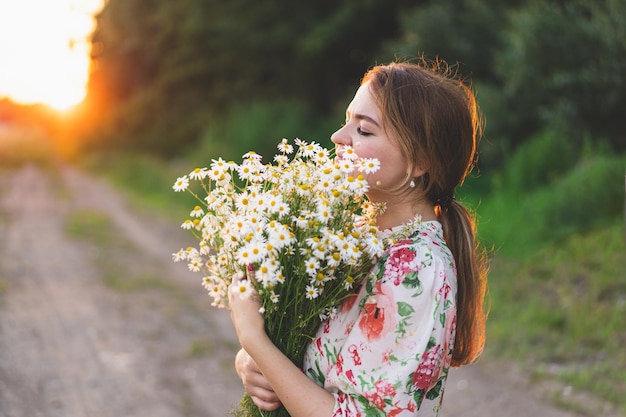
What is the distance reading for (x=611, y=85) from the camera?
930 cm

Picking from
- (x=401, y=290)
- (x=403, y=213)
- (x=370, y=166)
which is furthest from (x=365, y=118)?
(x=401, y=290)

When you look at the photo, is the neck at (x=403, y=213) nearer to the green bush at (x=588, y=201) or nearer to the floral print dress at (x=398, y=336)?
the floral print dress at (x=398, y=336)

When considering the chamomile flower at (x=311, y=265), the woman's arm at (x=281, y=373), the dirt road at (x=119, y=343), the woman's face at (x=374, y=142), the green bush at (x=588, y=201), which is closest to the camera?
the chamomile flower at (x=311, y=265)

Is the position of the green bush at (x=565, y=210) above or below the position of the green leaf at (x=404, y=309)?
above

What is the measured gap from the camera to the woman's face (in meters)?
2.01

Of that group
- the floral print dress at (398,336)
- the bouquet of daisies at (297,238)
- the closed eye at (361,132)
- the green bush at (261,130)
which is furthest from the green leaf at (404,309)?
the green bush at (261,130)

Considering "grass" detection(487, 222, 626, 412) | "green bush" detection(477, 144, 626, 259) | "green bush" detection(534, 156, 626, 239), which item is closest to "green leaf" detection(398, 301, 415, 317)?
"grass" detection(487, 222, 626, 412)

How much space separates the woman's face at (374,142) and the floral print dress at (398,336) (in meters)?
0.22

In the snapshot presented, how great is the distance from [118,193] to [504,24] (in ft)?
40.2

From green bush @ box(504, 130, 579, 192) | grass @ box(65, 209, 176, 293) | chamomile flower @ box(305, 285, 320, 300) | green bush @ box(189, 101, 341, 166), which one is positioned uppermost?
green bush @ box(189, 101, 341, 166)

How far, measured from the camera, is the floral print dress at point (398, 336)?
1.79 meters

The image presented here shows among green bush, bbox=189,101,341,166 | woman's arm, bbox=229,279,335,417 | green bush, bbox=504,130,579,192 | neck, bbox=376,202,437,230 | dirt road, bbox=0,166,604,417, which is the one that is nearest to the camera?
woman's arm, bbox=229,279,335,417

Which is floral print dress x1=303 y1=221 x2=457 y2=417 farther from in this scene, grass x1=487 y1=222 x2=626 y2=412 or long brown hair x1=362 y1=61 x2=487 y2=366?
grass x1=487 y1=222 x2=626 y2=412

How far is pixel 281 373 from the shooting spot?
6.25ft
